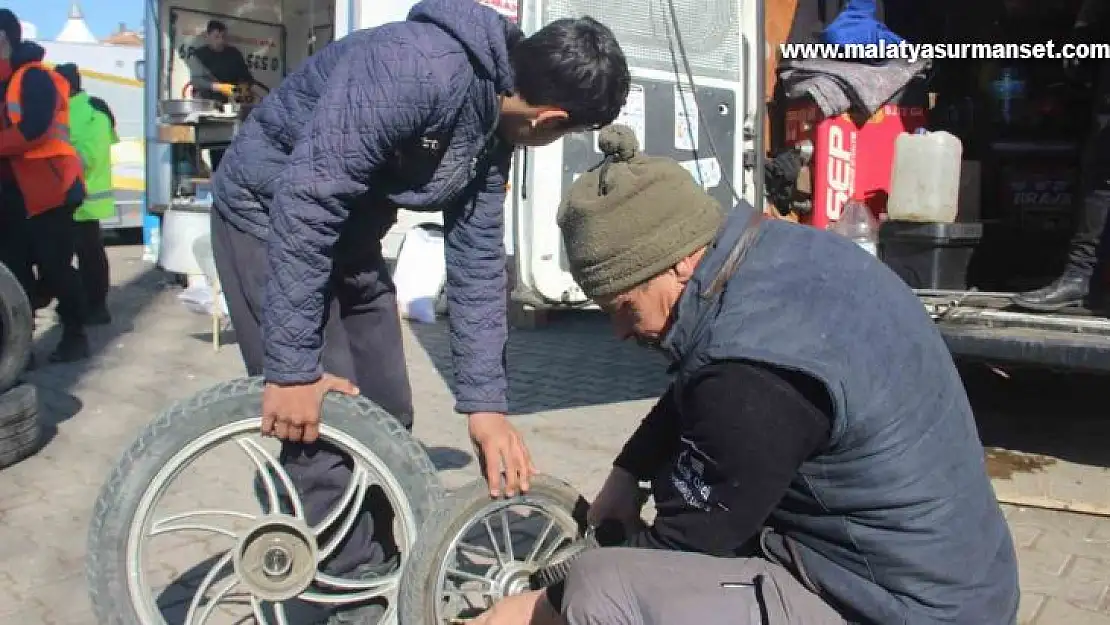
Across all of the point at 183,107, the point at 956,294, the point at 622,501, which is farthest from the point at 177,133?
the point at 622,501

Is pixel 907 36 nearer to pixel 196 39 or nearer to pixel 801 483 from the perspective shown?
pixel 801 483

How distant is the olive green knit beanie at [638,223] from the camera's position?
1696 millimetres

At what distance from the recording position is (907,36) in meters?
6.29

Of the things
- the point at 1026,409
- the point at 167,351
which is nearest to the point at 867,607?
the point at 1026,409

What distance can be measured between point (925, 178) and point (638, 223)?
399 cm

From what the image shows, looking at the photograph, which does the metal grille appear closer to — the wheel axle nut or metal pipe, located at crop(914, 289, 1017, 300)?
metal pipe, located at crop(914, 289, 1017, 300)

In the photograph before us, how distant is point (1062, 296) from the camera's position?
439 cm

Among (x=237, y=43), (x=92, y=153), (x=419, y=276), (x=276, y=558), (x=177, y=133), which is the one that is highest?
(x=237, y=43)

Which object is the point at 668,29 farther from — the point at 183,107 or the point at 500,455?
the point at 183,107

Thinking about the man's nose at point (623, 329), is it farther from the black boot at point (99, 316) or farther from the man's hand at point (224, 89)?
the man's hand at point (224, 89)

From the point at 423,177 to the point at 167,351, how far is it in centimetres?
508

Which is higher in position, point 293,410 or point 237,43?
point 237,43

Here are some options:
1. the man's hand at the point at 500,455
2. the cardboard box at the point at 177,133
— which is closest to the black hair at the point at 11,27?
the cardboard box at the point at 177,133

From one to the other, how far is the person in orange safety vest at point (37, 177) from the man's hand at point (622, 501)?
15.9 feet
